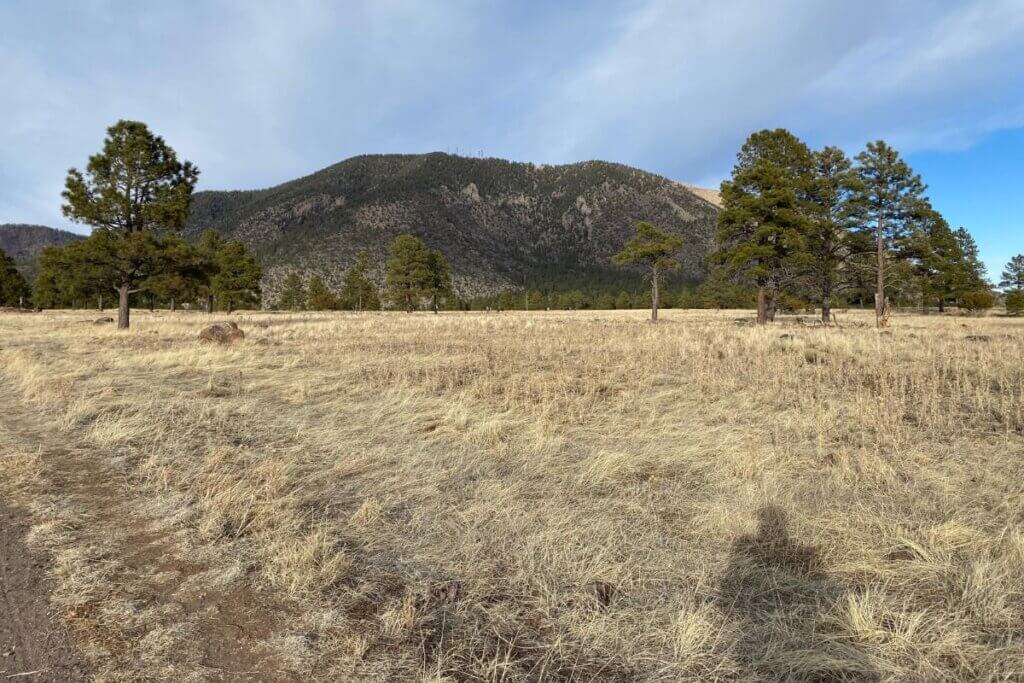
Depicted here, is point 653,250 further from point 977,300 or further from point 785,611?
point 785,611

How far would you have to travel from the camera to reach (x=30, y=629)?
8.39ft

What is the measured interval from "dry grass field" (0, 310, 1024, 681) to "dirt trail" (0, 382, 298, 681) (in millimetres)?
18

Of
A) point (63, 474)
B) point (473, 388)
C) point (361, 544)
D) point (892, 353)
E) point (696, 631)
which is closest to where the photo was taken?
point (696, 631)

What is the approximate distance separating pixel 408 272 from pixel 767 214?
4427 centimetres

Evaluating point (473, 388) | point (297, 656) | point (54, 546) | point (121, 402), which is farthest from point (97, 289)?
point (297, 656)

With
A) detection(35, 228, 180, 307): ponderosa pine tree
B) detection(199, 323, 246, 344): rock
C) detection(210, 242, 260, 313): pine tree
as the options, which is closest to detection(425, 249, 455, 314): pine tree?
detection(210, 242, 260, 313): pine tree

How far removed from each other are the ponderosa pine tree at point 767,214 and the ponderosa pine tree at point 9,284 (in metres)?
87.0

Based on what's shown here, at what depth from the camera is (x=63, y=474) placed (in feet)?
16.2

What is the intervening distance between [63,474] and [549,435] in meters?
5.16

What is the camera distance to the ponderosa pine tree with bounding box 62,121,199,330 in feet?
81.8

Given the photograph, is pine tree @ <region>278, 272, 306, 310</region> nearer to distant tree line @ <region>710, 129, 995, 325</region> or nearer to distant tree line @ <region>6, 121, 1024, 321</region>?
distant tree line @ <region>6, 121, 1024, 321</region>

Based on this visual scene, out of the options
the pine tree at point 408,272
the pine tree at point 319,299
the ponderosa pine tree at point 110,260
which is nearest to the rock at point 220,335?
the ponderosa pine tree at point 110,260

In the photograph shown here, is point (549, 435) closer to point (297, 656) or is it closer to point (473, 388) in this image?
point (473, 388)

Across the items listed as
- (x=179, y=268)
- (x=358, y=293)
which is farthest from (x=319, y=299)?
(x=179, y=268)
